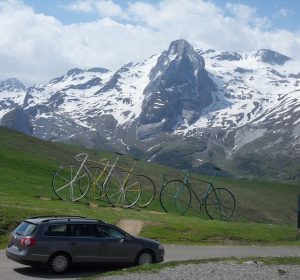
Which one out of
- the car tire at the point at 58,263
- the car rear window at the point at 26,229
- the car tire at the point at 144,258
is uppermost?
the car rear window at the point at 26,229

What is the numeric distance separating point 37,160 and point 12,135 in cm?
2257

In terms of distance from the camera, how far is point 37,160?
7612 centimetres

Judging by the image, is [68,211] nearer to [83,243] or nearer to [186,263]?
[83,243]

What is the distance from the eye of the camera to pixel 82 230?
26781mm

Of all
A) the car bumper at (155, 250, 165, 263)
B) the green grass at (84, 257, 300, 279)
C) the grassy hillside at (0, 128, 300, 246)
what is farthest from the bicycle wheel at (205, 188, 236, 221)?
the car bumper at (155, 250, 165, 263)

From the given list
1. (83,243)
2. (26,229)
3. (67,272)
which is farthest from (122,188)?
(26,229)

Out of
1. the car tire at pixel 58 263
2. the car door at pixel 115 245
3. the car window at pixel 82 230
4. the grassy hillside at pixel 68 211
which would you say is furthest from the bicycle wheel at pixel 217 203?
the car tire at pixel 58 263

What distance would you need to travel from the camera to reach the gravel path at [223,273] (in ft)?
74.3

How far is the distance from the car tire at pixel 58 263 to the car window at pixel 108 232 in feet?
6.51

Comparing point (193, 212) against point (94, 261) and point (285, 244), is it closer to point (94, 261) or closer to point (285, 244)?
point (285, 244)

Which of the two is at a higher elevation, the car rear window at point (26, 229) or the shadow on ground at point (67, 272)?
the car rear window at point (26, 229)

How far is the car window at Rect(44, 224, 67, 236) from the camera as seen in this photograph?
25.8 meters

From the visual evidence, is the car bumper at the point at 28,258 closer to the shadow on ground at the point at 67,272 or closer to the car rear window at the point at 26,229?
the shadow on ground at the point at 67,272

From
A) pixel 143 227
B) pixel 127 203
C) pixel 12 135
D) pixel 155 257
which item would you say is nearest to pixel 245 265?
pixel 155 257
